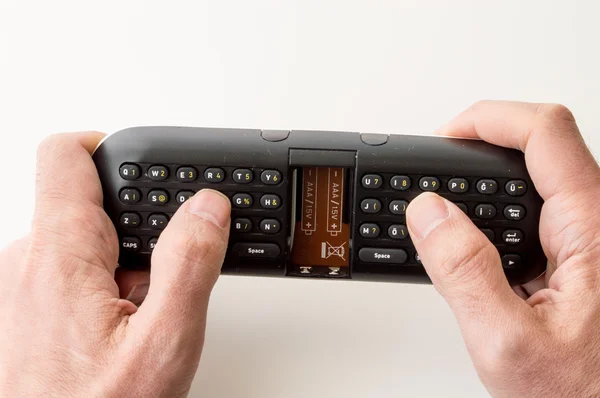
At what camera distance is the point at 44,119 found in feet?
3.67

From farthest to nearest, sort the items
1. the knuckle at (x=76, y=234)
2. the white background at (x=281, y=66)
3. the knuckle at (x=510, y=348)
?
1. the white background at (x=281, y=66)
2. the knuckle at (x=76, y=234)
3. the knuckle at (x=510, y=348)

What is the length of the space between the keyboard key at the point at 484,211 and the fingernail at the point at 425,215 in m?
0.10

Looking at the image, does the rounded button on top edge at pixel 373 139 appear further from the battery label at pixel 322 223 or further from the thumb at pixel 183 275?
the thumb at pixel 183 275

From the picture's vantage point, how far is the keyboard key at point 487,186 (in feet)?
2.84

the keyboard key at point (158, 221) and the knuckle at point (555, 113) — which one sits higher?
the knuckle at point (555, 113)

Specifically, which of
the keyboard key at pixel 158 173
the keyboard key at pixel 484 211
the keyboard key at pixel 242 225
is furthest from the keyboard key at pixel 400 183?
the keyboard key at pixel 158 173

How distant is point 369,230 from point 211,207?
0.23 metres

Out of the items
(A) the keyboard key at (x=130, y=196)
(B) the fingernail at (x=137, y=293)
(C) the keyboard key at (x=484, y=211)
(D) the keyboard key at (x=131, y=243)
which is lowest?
(B) the fingernail at (x=137, y=293)

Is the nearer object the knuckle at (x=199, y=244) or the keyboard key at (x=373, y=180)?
the knuckle at (x=199, y=244)

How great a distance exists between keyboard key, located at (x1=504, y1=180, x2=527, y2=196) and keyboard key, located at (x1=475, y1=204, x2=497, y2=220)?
0.11 ft

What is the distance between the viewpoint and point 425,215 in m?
0.77

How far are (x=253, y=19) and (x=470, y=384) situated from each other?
2.38 feet

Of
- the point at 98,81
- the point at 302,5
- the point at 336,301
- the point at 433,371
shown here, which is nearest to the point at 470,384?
the point at 433,371

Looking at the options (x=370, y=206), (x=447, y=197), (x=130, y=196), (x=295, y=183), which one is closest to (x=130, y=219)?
(x=130, y=196)
